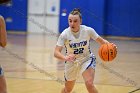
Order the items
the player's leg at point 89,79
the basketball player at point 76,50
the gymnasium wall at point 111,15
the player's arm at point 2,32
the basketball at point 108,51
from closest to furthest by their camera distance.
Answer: the player's arm at point 2,32 < the player's leg at point 89,79 < the basketball player at point 76,50 < the basketball at point 108,51 < the gymnasium wall at point 111,15

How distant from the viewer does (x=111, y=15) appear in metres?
20.2

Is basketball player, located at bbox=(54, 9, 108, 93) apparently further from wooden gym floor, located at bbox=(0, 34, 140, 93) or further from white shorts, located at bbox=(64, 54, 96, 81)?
wooden gym floor, located at bbox=(0, 34, 140, 93)

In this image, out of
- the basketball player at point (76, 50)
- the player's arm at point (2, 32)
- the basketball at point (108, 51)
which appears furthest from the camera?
the basketball at point (108, 51)

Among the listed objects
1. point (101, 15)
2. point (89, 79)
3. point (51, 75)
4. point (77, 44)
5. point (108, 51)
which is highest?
point (77, 44)

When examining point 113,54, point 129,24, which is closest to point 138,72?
point 113,54

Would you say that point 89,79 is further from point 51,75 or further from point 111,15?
point 111,15

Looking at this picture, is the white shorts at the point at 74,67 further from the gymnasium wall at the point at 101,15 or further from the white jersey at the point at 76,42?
the gymnasium wall at the point at 101,15

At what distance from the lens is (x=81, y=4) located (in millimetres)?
20344

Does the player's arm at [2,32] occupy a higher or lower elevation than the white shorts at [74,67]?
higher

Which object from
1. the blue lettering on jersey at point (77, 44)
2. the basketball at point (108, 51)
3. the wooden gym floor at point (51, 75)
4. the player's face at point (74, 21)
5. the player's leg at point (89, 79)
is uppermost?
the player's face at point (74, 21)

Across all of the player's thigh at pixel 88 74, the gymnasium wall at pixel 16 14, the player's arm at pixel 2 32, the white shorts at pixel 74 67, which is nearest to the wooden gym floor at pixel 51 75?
the white shorts at pixel 74 67

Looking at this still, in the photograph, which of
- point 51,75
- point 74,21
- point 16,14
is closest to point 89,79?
point 74,21

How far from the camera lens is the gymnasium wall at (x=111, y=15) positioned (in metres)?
19.8

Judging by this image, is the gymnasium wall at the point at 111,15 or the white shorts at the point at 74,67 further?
the gymnasium wall at the point at 111,15
